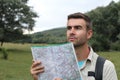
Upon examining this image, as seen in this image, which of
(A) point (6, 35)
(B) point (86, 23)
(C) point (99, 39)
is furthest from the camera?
(C) point (99, 39)

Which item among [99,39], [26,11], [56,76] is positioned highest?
[56,76]

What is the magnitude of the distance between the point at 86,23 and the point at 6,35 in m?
48.2

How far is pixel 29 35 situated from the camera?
55094 millimetres

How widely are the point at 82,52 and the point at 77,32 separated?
0.63 ft

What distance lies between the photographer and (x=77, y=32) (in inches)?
141

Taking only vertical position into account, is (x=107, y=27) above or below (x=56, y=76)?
below

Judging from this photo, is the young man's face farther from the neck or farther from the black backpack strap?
the black backpack strap

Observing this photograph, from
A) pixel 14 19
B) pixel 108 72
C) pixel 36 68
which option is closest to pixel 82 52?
pixel 108 72

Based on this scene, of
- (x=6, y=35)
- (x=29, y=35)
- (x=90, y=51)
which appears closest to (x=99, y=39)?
(x=29, y=35)

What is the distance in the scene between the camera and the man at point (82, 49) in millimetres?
3494

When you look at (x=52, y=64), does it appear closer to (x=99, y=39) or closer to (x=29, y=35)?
(x=29, y=35)

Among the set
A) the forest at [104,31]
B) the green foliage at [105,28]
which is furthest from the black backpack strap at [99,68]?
the green foliage at [105,28]

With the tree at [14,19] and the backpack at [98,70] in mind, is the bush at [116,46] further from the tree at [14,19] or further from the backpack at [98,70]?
the backpack at [98,70]

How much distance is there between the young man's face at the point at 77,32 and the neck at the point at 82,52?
1.9 inches
